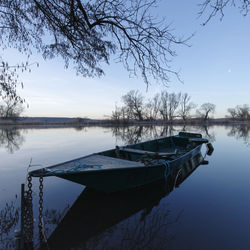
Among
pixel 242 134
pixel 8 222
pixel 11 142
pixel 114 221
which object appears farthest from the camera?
pixel 242 134

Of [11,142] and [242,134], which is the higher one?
[242,134]

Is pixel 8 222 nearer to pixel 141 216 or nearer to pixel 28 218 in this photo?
pixel 28 218

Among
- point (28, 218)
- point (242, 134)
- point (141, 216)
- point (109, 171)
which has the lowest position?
point (141, 216)

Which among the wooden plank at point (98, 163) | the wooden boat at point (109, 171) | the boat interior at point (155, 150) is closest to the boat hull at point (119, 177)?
the wooden boat at point (109, 171)

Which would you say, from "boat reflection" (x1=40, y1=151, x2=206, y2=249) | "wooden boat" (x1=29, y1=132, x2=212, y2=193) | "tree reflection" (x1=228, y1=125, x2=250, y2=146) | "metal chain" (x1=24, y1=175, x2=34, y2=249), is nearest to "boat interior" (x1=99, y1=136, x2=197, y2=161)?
"wooden boat" (x1=29, y1=132, x2=212, y2=193)

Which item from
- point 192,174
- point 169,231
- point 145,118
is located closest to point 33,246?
point 169,231

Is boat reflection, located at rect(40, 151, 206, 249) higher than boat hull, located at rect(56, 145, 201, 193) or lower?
lower

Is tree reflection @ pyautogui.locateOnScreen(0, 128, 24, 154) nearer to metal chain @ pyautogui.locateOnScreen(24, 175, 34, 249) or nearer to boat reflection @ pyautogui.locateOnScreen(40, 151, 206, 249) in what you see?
boat reflection @ pyautogui.locateOnScreen(40, 151, 206, 249)

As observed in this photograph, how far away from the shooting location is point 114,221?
3512 mm

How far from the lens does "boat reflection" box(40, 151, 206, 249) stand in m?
2.86

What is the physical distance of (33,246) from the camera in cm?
267

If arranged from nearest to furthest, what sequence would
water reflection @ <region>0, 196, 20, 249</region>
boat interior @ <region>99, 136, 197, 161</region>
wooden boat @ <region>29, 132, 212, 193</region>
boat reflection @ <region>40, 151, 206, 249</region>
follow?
1. water reflection @ <region>0, 196, 20, 249</region>
2. boat reflection @ <region>40, 151, 206, 249</region>
3. wooden boat @ <region>29, 132, 212, 193</region>
4. boat interior @ <region>99, 136, 197, 161</region>

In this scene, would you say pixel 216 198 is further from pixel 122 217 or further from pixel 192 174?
pixel 122 217

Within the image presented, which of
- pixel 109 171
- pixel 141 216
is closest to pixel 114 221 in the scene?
pixel 141 216
